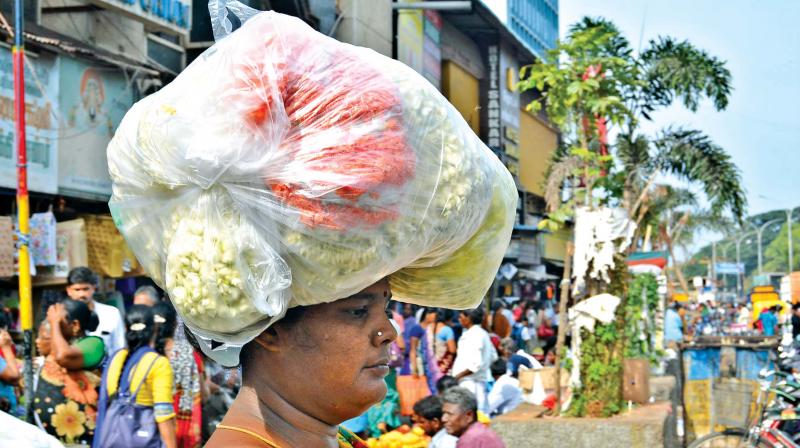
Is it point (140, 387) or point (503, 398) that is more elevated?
point (140, 387)

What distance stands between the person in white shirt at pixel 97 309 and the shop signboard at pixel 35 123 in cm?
431

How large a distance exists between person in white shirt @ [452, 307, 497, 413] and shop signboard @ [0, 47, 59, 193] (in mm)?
4950

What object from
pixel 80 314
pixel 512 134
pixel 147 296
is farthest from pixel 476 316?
pixel 512 134

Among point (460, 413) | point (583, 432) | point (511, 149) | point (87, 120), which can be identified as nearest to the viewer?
point (460, 413)

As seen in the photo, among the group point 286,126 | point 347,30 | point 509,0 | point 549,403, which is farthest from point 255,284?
point 509,0

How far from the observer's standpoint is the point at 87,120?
12.6 meters

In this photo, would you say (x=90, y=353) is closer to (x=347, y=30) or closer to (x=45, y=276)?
(x=45, y=276)

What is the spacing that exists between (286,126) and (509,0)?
30.8 metres

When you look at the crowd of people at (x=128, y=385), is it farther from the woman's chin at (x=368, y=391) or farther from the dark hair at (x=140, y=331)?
the woman's chin at (x=368, y=391)

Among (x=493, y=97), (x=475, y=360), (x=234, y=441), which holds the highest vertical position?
(x=493, y=97)

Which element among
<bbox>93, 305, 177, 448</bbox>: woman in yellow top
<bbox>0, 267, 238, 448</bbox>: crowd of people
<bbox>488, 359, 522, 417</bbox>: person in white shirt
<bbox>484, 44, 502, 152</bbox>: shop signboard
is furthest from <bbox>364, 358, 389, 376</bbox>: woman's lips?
<bbox>484, 44, 502, 152</bbox>: shop signboard

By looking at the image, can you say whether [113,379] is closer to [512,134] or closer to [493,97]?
[493,97]

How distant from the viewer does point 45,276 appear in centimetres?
1088

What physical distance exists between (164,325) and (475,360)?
462 cm
